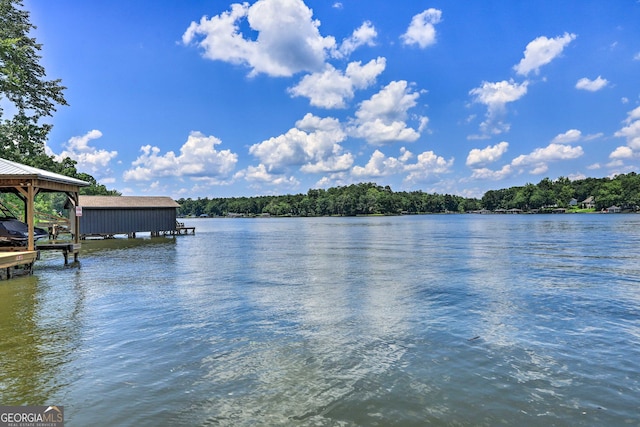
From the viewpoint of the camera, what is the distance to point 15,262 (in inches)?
696

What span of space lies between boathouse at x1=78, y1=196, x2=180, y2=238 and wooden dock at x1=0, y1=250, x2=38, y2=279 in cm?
2752

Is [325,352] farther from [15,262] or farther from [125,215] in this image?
[125,215]

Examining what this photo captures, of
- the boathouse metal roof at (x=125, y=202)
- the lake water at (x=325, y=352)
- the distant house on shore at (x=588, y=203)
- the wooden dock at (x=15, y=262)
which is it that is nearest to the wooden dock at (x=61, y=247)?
the wooden dock at (x=15, y=262)

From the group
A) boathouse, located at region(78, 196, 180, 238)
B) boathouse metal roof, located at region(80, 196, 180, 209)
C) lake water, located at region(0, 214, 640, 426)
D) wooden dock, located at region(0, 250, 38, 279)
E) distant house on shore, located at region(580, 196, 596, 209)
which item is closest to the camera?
lake water, located at region(0, 214, 640, 426)

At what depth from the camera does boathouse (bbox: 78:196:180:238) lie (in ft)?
149

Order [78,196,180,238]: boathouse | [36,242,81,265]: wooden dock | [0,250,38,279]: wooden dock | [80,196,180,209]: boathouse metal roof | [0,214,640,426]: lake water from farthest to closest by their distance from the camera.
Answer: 1. [80,196,180,209]: boathouse metal roof
2. [78,196,180,238]: boathouse
3. [36,242,81,265]: wooden dock
4. [0,250,38,279]: wooden dock
5. [0,214,640,426]: lake water

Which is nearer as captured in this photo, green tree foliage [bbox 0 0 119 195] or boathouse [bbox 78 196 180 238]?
green tree foliage [bbox 0 0 119 195]

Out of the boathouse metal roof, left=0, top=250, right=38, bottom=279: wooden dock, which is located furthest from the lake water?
the boathouse metal roof

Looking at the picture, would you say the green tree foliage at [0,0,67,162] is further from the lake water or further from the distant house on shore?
the distant house on shore

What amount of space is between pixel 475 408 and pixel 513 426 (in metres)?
0.62

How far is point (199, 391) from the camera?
6379 mm

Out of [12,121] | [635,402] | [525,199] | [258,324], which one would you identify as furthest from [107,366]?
[525,199]

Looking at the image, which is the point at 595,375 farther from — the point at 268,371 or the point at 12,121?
the point at 12,121

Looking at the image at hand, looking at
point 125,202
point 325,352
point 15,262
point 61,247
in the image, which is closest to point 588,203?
point 125,202
